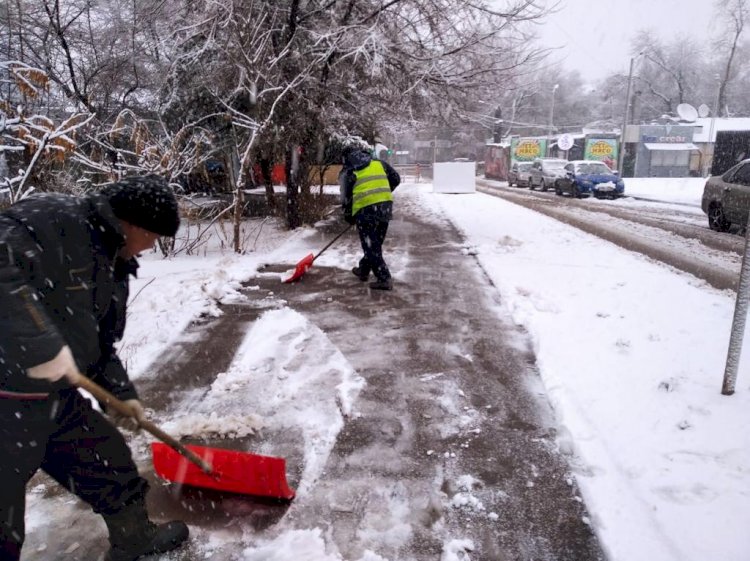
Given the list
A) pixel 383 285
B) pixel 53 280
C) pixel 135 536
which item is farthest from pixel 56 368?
pixel 383 285

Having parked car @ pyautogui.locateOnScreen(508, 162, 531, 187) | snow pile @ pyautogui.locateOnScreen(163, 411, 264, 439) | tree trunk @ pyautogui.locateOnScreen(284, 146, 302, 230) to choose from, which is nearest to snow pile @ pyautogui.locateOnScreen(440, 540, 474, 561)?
snow pile @ pyautogui.locateOnScreen(163, 411, 264, 439)

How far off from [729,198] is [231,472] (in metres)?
11.9

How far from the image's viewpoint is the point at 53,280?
1.70 meters

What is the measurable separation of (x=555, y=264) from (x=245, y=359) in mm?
Result: 5252

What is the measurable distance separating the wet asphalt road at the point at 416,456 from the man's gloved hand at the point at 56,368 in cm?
111

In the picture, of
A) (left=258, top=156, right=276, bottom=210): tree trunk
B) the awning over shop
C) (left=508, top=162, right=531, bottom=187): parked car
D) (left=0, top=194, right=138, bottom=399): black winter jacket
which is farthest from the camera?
the awning over shop

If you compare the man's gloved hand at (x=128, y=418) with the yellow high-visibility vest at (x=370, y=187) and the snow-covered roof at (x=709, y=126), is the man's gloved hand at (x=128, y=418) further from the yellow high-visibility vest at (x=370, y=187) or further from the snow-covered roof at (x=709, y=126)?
the snow-covered roof at (x=709, y=126)

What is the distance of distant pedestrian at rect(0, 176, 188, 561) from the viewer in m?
1.61

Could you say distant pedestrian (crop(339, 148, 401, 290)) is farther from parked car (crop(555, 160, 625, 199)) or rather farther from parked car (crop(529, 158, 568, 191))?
parked car (crop(529, 158, 568, 191))

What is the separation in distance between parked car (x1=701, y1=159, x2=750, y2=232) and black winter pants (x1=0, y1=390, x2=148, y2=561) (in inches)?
449

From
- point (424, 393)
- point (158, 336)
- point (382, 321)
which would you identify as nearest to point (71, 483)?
point (424, 393)

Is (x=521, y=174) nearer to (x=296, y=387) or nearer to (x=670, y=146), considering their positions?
(x=670, y=146)

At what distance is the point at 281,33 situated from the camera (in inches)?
386

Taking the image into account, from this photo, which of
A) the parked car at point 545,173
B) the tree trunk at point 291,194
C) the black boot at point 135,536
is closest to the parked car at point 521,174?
the parked car at point 545,173
